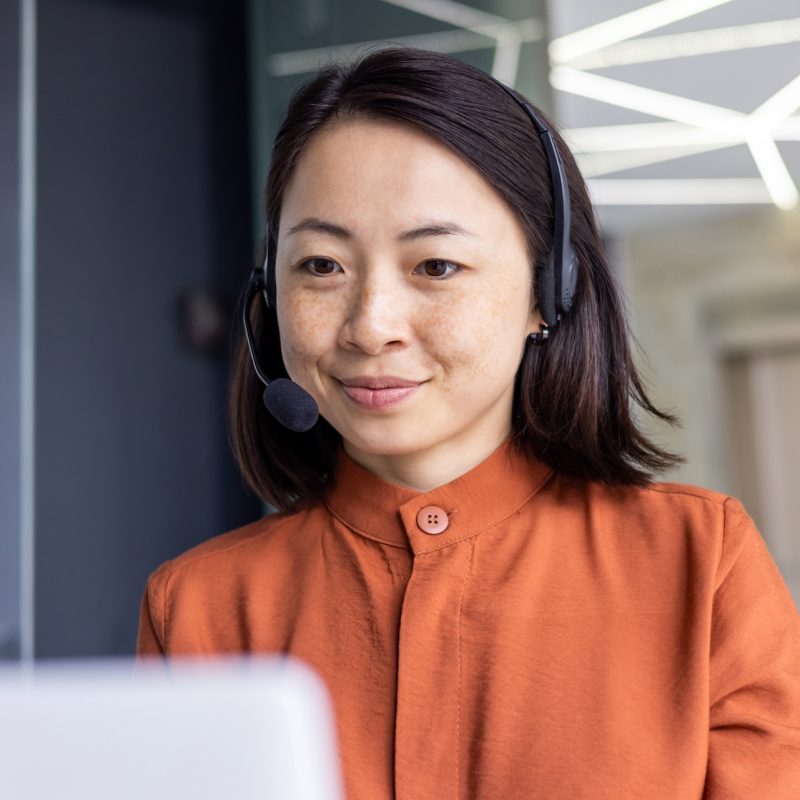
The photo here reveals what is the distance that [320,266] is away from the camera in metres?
0.92

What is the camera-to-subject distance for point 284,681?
28 cm

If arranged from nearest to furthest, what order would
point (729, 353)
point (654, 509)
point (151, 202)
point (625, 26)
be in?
point (654, 509), point (151, 202), point (625, 26), point (729, 353)

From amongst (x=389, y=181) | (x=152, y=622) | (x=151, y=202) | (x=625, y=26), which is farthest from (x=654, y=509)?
(x=625, y=26)

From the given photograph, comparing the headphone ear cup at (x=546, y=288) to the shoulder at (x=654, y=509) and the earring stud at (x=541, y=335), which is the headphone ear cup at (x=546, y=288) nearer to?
the earring stud at (x=541, y=335)

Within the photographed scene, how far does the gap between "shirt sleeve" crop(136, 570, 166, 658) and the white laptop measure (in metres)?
0.79

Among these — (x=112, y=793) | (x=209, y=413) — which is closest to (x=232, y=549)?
(x=112, y=793)

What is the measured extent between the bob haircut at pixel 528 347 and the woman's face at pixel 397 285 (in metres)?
0.03

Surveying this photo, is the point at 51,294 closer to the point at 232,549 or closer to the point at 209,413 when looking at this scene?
the point at 209,413

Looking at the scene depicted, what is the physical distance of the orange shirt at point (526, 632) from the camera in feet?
2.78

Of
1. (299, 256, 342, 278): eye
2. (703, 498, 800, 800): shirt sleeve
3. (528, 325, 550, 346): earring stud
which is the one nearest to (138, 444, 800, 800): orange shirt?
(703, 498, 800, 800): shirt sleeve

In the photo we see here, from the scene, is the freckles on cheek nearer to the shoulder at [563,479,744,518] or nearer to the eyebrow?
the eyebrow

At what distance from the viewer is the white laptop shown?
10.8 inches

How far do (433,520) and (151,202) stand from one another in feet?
7.19

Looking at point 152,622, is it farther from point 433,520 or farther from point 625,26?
point 625,26
